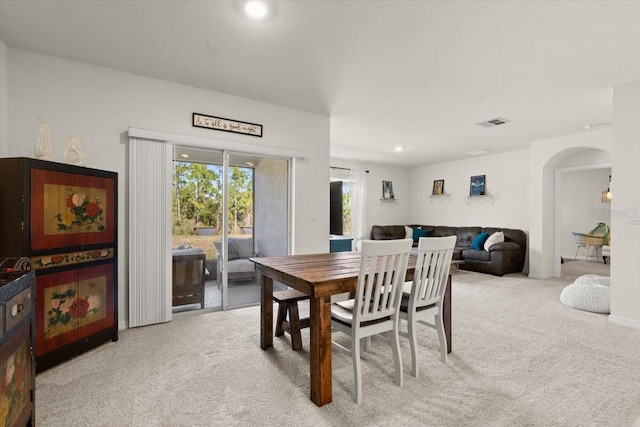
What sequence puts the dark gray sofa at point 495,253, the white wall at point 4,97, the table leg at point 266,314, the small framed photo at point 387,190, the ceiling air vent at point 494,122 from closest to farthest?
the white wall at point 4,97 → the table leg at point 266,314 → the ceiling air vent at point 494,122 → the dark gray sofa at point 495,253 → the small framed photo at point 387,190

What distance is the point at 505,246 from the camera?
19.0 ft

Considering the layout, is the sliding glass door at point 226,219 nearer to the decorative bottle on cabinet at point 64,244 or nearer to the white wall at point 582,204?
the decorative bottle on cabinet at point 64,244

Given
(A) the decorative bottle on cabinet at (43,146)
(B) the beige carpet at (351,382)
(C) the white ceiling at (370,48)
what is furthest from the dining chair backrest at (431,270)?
(A) the decorative bottle on cabinet at (43,146)

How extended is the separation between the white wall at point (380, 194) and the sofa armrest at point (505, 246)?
9.47 ft

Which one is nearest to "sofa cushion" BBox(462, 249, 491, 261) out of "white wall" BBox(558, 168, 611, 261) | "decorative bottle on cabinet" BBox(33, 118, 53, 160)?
"white wall" BBox(558, 168, 611, 261)

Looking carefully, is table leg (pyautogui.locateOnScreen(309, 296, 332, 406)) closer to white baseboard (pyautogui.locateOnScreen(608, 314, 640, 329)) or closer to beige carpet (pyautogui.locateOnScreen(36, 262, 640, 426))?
beige carpet (pyautogui.locateOnScreen(36, 262, 640, 426))

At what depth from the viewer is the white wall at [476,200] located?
632cm

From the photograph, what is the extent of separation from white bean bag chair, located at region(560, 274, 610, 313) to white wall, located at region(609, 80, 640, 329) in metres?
0.34

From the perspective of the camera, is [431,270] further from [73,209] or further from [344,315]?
[73,209]

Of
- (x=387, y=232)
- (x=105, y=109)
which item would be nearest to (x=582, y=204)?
(x=387, y=232)

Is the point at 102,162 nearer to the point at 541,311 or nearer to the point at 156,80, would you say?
the point at 156,80

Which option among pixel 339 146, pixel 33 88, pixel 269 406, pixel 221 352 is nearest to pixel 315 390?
pixel 269 406

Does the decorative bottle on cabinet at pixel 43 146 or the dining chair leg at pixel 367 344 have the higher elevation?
the decorative bottle on cabinet at pixel 43 146

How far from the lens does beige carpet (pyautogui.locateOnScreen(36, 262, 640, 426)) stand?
1758 mm
